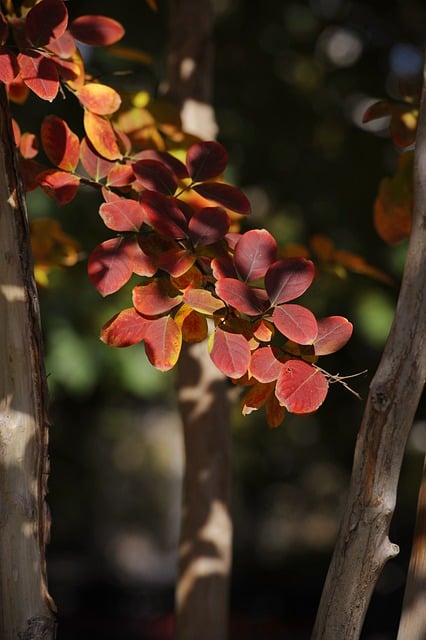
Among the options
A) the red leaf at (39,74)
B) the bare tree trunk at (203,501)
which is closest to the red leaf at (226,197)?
the red leaf at (39,74)

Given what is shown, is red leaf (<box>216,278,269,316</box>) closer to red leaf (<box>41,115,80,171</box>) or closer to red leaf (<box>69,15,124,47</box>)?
red leaf (<box>41,115,80,171</box>)

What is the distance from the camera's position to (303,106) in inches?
142

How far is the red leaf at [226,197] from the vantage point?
1114 mm

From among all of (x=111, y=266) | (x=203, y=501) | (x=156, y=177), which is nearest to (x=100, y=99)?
(x=156, y=177)

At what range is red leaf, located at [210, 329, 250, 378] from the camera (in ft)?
3.08

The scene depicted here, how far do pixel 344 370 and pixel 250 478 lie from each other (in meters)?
2.19

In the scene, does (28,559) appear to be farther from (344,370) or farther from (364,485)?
(344,370)

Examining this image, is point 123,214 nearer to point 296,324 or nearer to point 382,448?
point 296,324

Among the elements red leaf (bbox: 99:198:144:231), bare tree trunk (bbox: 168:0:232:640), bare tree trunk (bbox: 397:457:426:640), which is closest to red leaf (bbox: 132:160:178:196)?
red leaf (bbox: 99:198:144:231)

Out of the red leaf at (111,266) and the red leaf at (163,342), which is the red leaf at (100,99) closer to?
the red leaf at (111,266)

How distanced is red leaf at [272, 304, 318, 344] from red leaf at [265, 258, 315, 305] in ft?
0.05

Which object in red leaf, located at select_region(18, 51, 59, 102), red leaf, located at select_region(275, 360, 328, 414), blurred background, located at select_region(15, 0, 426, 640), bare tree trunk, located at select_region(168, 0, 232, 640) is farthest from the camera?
blurred background, located at select_region(15, 0, 426, 640)

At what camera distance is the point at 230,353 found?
0.95 m

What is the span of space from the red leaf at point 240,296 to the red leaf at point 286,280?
2 centimetres
